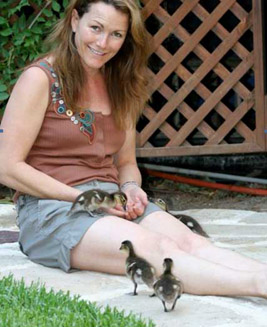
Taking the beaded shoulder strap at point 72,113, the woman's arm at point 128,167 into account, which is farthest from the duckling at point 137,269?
the beaded shoulder strap at point 72,113

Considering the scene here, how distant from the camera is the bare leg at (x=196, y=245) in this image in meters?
4.28

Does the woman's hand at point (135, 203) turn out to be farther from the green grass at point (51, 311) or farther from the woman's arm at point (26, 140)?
the green grass at point (51, 311)

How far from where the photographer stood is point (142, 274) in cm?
402

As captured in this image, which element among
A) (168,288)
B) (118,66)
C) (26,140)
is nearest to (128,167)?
(118,66)

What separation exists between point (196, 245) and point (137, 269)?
0.56 m

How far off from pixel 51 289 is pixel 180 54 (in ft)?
13.0

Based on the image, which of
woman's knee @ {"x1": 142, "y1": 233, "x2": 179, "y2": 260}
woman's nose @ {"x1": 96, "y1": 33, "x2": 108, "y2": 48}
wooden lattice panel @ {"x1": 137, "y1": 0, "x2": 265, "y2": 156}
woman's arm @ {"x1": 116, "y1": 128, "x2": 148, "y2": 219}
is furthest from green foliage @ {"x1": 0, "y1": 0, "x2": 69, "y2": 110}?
woman's knee @ {"x1": 142, "y1": 233, "x2": 179, "y2": 260}

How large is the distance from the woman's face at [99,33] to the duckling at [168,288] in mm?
1419

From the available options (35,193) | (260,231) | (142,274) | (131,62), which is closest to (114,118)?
(131,62)

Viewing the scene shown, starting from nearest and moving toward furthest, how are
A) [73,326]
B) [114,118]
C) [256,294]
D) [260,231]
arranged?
[73,326] → [256,294] → [114,118] → [260,231]

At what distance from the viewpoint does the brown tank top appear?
4746 mm

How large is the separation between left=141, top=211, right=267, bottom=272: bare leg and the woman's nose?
3.23 ft

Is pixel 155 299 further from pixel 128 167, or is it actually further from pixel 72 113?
pixel 128 167

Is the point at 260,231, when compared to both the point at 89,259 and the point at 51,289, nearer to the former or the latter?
the point at 89,259
